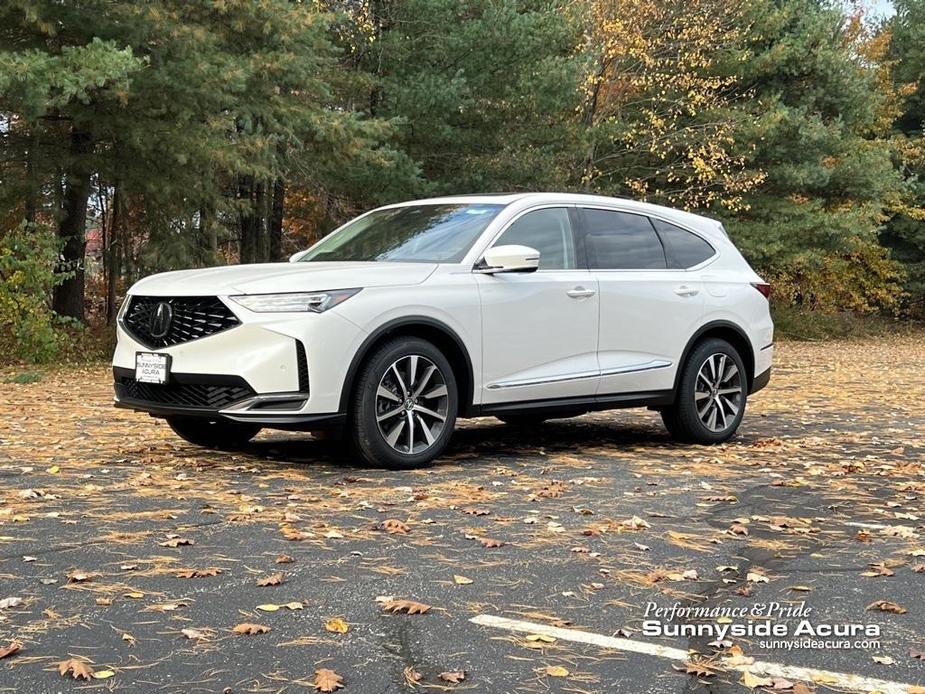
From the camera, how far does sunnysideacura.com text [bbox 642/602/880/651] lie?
3766 mm

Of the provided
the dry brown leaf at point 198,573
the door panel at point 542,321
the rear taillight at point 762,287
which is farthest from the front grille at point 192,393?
the rear taillight at point 762,287

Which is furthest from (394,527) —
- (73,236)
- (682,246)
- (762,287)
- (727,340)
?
(73,236)

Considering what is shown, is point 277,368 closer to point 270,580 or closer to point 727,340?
point 270,580

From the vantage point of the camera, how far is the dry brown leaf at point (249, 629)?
3.75 metres

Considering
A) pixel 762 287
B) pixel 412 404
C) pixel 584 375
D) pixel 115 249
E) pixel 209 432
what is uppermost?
pixel 115 249

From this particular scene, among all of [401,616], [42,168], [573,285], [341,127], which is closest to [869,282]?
[341,127]

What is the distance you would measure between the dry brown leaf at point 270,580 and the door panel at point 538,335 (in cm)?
310

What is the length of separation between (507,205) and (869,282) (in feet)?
103

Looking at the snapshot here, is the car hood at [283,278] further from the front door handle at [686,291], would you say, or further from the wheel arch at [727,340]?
the wheel arch at [727,340]

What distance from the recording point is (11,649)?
3.52 m

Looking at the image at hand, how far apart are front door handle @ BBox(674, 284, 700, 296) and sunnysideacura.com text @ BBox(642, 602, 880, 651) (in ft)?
15.1

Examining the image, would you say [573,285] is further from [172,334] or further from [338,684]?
[338,684]

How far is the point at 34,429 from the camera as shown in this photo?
9.26m

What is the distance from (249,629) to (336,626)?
0.97ft
